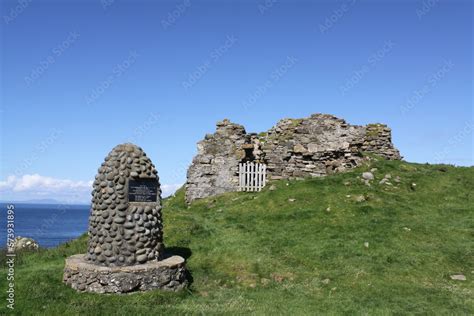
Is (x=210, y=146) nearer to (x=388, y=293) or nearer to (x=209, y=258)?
(x=209, y=258)

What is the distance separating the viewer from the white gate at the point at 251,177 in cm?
2619

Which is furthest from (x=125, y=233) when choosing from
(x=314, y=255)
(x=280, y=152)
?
(x=280, y=152)

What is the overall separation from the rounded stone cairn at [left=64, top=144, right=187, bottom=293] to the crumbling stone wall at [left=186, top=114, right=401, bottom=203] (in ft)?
43.0

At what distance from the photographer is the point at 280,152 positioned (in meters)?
27.0

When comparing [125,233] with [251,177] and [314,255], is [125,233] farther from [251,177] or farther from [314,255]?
[251,177]

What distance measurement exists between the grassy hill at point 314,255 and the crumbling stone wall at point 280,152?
2539 millimetres

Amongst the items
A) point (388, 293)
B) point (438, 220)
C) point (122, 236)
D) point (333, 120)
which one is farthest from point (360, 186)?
point (122, 236)

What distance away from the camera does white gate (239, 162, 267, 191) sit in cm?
2619

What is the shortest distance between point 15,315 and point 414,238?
14.1 meters

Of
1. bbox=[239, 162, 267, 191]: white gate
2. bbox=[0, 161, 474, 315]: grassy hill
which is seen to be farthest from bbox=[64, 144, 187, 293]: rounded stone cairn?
bbox=[239, 162, 267, 191]: white gate

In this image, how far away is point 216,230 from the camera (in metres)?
18.6

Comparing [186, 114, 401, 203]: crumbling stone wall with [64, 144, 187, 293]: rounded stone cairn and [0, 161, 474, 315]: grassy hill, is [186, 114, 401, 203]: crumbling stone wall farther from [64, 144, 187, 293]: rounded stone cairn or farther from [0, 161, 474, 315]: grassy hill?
[64, 144, 187, 293]: rounded stone cairn

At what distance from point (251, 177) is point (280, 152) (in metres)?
→ 2.66

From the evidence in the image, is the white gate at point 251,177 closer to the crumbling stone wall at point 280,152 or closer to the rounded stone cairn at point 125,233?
the crumbling stone wall at point 280,152
